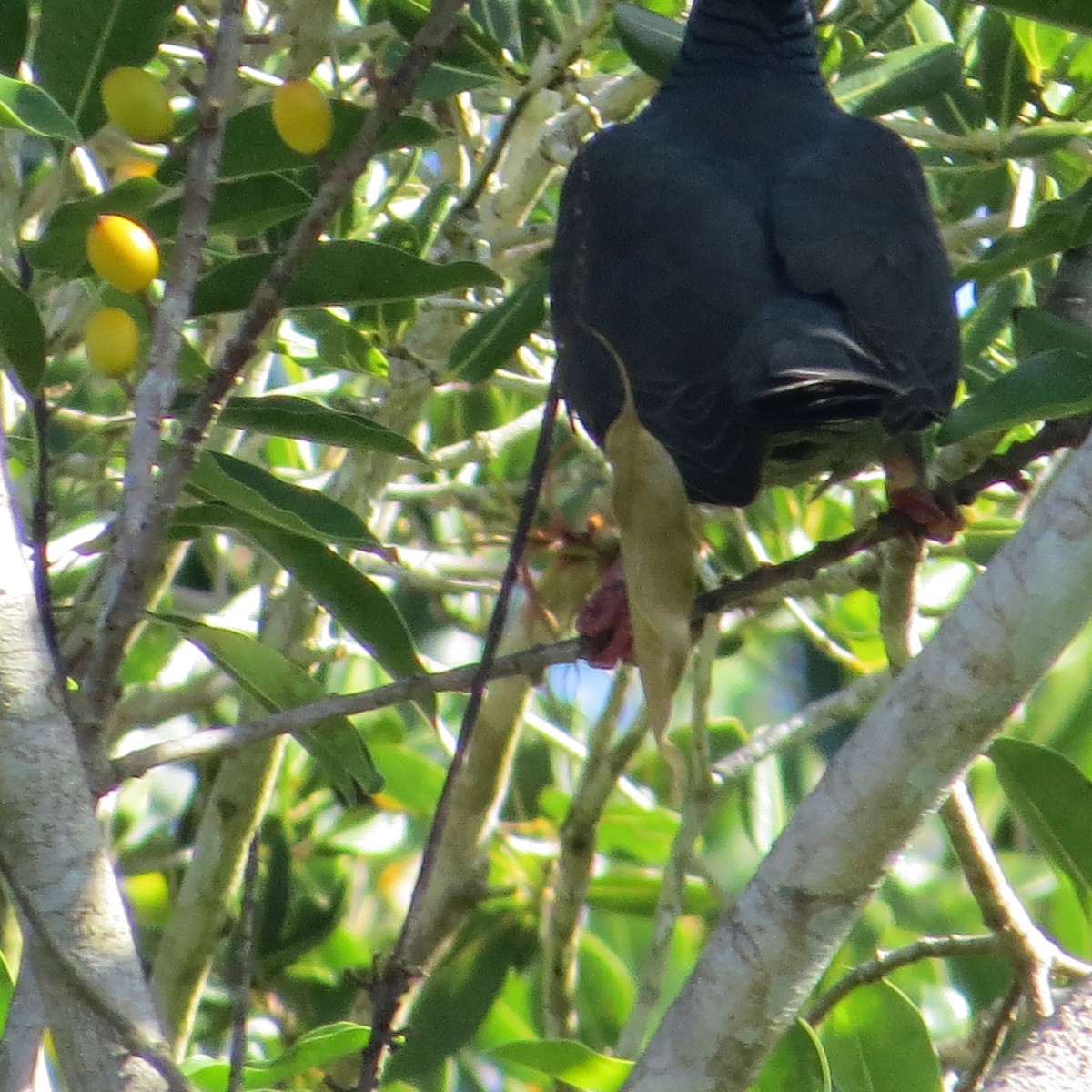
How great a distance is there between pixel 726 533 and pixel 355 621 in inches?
57.7

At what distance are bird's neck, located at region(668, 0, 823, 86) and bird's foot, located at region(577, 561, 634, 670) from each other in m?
1.07

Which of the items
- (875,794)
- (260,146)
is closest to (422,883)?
(875,794)

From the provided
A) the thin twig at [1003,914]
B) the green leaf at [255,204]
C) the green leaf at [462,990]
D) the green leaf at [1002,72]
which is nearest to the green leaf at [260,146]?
the green leaf at [255,204]

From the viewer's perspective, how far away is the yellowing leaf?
1.64m

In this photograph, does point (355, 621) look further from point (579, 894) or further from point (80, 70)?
point (579, 894)

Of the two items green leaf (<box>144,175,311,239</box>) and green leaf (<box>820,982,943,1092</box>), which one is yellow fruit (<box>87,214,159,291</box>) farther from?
green leaf (<box>820,982,943,1092</box>)

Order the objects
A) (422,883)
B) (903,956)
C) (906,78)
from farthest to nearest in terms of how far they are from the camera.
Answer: (906,78), (903,956), (422,883)

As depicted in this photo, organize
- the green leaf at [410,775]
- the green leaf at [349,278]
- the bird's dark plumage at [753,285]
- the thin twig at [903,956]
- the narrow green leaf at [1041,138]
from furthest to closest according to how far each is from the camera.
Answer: the green leaf at [410,775], the narrow green leaf at [1041,138], the bird's dark plumage at [753,285], the thin twig at [903,956], the green leaf at [349,278]

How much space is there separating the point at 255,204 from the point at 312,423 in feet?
0.99

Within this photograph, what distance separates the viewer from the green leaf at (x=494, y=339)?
8.23 ft

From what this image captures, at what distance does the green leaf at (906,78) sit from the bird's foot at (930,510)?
568mm

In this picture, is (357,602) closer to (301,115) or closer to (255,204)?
(255,204)

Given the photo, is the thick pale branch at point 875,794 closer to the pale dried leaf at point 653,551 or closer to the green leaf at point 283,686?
the pale dried leaf at point 653,551

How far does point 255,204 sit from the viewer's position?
7.21 feet
